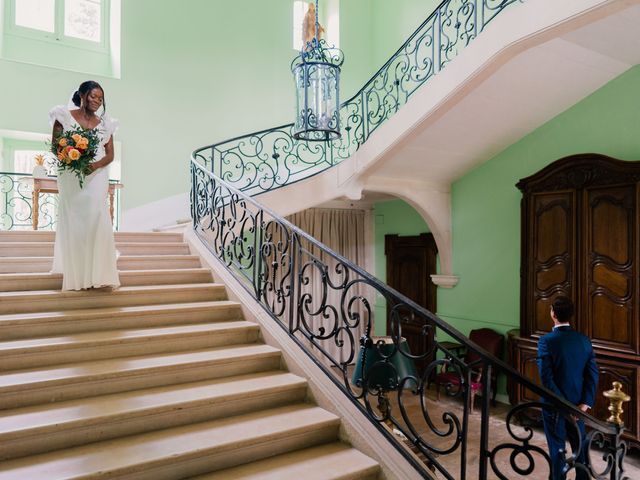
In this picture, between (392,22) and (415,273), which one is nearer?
(415,273)

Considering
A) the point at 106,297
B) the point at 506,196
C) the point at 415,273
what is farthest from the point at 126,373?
the point at 415,273

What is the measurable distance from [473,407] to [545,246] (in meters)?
2.41

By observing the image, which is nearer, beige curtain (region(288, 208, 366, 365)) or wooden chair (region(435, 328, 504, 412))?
wooden chair (region(435, 328, 504, 412))

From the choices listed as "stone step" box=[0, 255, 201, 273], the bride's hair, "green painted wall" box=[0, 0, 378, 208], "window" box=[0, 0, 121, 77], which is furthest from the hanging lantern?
"window" box=[0, 0, 121, 77]

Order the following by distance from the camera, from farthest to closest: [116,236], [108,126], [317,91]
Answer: [317,91] < [116,236] < [108,126]

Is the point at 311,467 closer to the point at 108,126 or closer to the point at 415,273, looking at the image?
the point at 108,126

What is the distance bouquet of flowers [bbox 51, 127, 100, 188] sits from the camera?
3.52 metres

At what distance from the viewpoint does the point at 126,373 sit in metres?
2.90

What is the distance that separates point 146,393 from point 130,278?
5.14ft

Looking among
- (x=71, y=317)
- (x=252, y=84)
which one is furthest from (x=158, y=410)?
(x=252, y=84)

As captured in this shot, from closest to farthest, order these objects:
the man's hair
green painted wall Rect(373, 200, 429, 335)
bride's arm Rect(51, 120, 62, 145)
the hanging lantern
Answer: the man's hair < bride's arm Rect(51, 120, 62, 145) < the hanging lantern < green painted wall Rect(373, 200, 429, 335)

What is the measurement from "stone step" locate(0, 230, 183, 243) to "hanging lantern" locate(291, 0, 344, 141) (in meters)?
1.91

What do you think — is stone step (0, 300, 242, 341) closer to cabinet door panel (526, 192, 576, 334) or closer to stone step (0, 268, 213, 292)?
stone step (0, 268, 213, 292)

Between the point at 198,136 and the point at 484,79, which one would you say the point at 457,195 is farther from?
the point at 198,136
